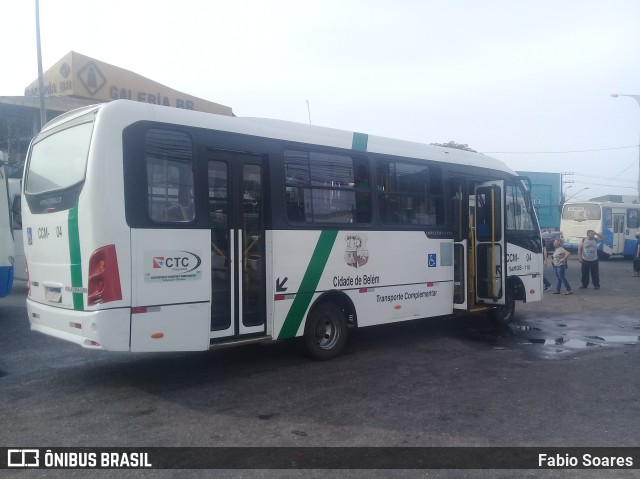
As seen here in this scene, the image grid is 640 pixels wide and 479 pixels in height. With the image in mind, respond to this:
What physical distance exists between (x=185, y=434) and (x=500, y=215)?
23.6 ft

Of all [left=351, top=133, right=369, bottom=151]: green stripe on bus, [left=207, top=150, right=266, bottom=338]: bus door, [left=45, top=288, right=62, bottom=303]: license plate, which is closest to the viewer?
[left=45, top=288, right=62, bottom=303]: license plate

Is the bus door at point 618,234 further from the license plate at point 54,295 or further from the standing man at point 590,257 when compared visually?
the license plate at point 54,295

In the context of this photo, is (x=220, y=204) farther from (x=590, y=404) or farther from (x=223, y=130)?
(x=590, y=404)

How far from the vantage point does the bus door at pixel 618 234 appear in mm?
31875

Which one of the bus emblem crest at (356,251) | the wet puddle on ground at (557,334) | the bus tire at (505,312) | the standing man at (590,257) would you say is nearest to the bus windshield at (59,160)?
the bus emblem crest at (356,251)

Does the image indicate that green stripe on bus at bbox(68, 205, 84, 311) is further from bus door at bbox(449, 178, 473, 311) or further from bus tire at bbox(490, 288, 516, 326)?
bus tire at bbox(490, 288, 516, 326)

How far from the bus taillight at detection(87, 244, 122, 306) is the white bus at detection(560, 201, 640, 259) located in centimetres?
2952

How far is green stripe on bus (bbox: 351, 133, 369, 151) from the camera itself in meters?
8.89

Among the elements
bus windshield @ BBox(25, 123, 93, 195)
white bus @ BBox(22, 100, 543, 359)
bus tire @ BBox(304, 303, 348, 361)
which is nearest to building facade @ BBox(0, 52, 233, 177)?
bus windshield @ BBox(25, 123, 93, 195)

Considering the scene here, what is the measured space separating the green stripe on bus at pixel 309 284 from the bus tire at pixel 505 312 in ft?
15.0

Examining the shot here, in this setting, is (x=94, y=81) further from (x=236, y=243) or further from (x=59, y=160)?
(x=236, y=243)

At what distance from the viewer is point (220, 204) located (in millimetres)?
7223

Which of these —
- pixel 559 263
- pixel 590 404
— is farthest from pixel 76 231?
pixel 559 263

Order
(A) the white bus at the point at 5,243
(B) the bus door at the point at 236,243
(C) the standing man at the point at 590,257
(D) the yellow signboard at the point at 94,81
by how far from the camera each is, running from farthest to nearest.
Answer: (D) the yellow signboard at the point at 94,81, (C) the standing man at the point at 590,257, (A) the white bus at the point at 5,243, (B) the bus door at the point at 236,243
